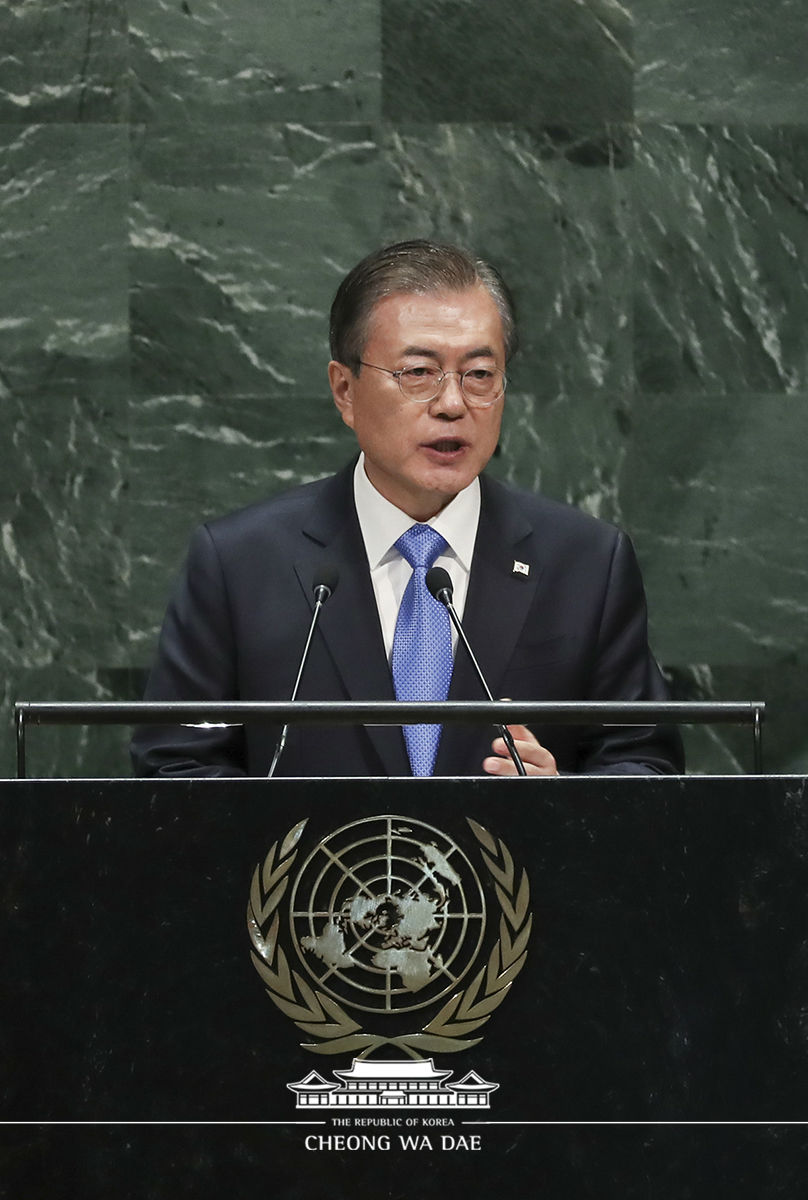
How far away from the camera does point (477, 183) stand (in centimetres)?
444

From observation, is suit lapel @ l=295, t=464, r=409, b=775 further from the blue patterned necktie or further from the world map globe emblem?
the world map globe emblem

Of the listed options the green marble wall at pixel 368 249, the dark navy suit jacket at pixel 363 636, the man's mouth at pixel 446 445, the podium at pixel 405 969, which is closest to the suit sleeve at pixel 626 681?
the dark navy suit jacket at pixel 363 636

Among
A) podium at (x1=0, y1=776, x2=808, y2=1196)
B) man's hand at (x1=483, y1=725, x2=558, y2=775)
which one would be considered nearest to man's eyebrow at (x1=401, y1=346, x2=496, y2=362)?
man's hand at (x1=483, y1=725, x2=558, y2=775)

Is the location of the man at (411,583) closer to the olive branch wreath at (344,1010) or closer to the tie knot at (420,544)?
the tie knot at (420,544)

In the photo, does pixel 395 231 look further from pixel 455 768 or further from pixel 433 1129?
pixel 433 1129

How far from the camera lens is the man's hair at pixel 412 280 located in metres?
2.89

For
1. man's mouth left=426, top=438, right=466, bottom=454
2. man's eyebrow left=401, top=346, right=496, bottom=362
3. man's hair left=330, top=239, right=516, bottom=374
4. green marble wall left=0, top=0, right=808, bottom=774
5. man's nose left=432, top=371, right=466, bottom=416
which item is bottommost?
green marble wall left=0, top=0, right=808, bottom=774

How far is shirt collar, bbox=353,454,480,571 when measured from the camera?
290cm

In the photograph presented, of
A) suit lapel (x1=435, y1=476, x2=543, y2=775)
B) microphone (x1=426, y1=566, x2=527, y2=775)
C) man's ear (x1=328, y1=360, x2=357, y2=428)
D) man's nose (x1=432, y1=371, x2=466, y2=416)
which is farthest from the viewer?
man's ear (x1=328, y1=360, x2=357, y2=428)

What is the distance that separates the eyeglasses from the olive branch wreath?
45.9 inches

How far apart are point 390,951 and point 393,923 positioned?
3 centimetres

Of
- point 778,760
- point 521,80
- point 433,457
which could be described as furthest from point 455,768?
point 521,80

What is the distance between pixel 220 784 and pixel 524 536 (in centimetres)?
121

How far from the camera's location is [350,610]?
9.17 feet
